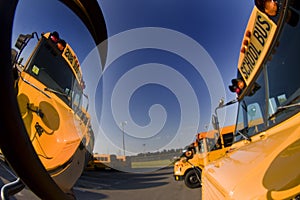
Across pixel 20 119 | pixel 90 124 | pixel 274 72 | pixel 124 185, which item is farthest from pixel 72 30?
pixel 124 185

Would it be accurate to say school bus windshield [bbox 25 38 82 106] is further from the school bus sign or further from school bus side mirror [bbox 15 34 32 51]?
the school bus sign

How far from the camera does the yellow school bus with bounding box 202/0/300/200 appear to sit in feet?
1.97

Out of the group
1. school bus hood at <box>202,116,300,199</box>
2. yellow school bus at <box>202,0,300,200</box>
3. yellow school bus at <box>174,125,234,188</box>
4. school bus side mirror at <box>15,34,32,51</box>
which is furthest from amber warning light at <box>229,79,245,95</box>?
yellow school bus at <box>174,125,234,188</box>

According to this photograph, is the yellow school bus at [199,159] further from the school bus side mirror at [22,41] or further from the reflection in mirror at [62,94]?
the school bus side mirror at [22,41]

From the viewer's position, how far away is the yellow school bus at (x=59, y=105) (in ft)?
1.72

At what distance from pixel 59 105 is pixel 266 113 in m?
1.11

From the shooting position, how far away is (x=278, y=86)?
1.20m

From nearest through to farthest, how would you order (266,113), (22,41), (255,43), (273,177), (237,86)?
(22,41) < (273,177) < (266,113) < (255,43) < (237,86)

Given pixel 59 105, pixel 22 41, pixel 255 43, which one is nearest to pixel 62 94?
pixel 59 105

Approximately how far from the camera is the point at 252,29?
57.0 inches

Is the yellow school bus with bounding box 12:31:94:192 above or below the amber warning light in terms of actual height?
below

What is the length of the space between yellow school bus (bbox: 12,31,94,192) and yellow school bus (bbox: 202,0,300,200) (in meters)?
0.43

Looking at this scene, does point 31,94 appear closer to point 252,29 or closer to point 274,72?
point 274,72

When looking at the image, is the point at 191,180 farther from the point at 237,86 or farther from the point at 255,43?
the point at 255,43
